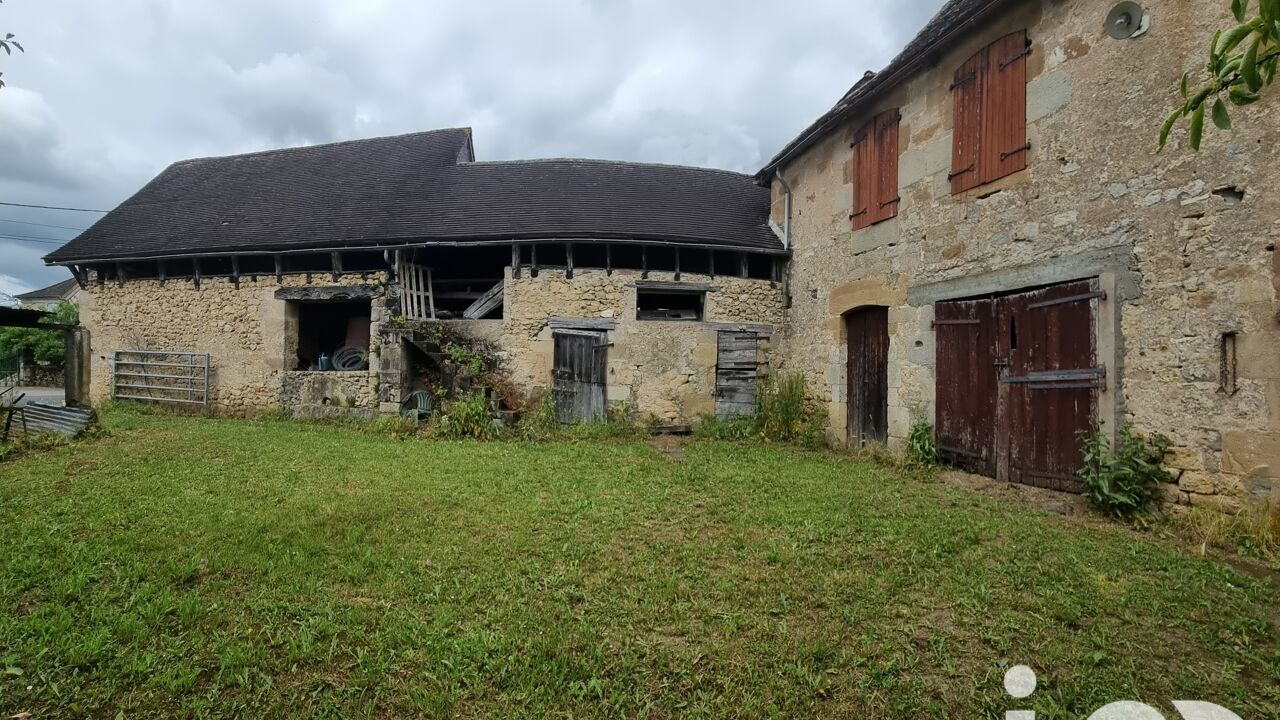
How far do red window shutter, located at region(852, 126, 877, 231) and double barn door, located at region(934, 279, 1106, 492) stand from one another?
5.90ft

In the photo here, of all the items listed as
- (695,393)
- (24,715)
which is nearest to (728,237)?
(695,393)

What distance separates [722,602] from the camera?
3.01m

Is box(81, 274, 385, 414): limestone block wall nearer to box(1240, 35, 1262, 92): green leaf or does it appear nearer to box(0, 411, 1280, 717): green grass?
box(0, 411, 1280, 717): green grass

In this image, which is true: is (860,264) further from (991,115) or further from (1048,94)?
(1048,94)

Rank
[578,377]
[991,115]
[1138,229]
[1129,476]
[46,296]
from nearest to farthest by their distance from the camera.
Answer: [1129,476]
[1138,229]
[991,115]
[578,377]
[46,296]

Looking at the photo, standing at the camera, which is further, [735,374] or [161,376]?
[161,376]

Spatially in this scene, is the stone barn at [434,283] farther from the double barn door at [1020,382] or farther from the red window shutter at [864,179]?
the double barn door at [1020,382]

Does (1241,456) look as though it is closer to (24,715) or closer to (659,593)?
(659,593)

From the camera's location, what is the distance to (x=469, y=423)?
8.62 m

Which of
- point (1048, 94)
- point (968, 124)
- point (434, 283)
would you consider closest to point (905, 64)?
point (968, 124)

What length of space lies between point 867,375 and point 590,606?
6037 millimetres

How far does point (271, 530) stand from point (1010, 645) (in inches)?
174

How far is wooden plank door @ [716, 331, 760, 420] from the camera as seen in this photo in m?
9.72

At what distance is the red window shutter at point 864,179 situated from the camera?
7.64 metres
